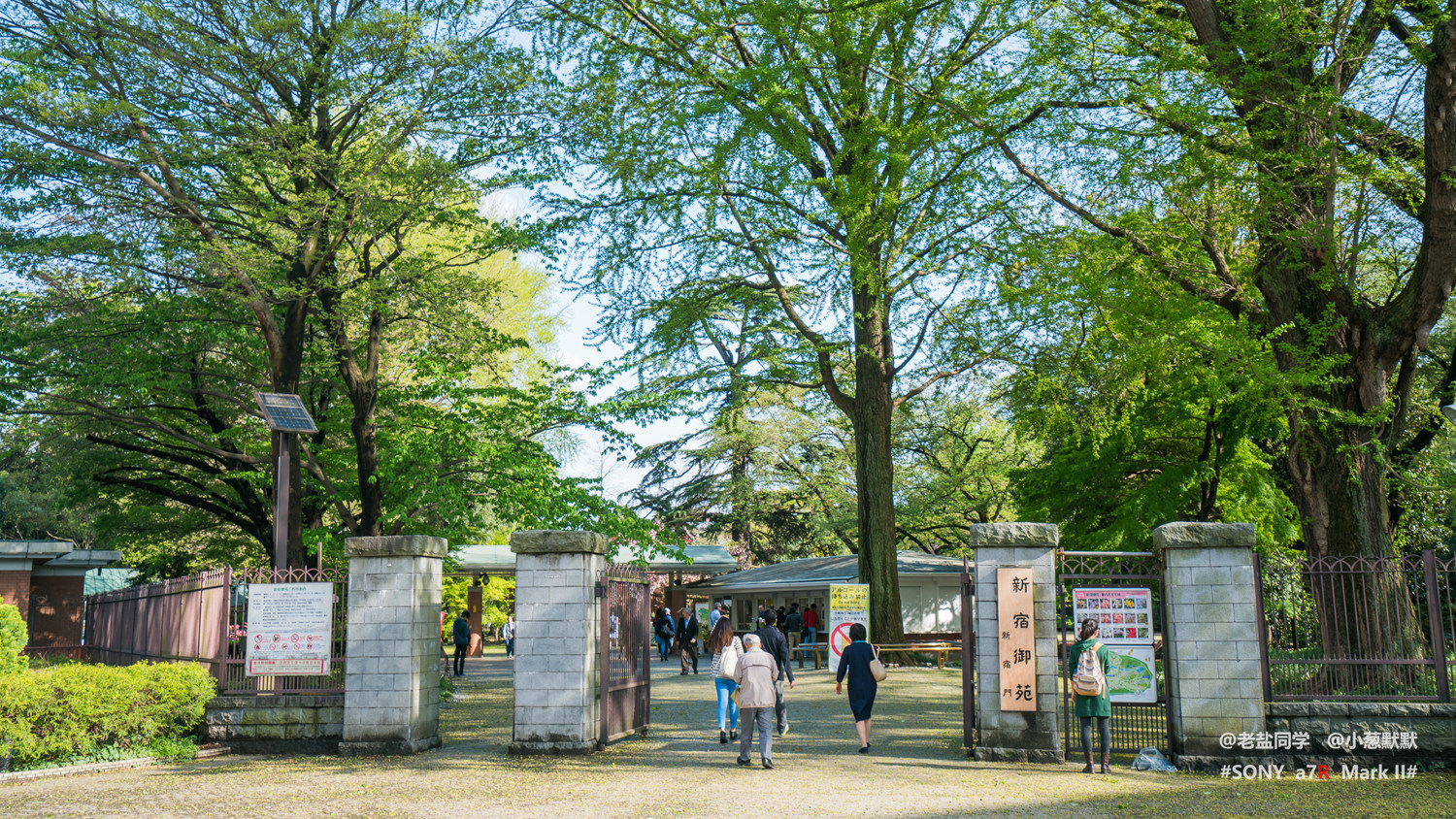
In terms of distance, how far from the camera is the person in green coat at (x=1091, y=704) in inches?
412

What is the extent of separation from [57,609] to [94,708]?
19026 mm

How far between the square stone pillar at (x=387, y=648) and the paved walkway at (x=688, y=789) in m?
0.43

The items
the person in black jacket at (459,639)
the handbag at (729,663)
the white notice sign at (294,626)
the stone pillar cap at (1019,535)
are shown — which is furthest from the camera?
the person in black jacket at (459,639)

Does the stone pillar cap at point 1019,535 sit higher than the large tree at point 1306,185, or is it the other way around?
the large tree at point 1306,185

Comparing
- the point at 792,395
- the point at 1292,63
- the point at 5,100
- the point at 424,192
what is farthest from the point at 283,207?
the point at 792,395

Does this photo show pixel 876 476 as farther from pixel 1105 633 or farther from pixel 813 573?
pixel 1105 633

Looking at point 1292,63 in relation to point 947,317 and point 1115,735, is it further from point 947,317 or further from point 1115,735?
point 947,317

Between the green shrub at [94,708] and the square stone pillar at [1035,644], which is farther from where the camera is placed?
the square stone pillar at [1035,644]

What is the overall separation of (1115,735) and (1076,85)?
9780 millimetres

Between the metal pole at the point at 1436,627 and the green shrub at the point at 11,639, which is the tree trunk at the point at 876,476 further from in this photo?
the green shrub at the point at 11,639

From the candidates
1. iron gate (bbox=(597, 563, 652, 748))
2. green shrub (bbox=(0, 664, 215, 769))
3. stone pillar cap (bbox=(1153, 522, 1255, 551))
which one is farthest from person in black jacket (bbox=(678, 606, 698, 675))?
stone pillar cap (bbox=(1153, 522, 1255, 551))

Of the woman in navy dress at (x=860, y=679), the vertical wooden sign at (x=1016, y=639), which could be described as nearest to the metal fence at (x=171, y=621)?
the woman in navy dress at (x=860, y=679)

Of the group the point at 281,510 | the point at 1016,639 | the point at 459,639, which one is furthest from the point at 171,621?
the point at 1016,639

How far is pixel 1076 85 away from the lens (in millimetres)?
15891
